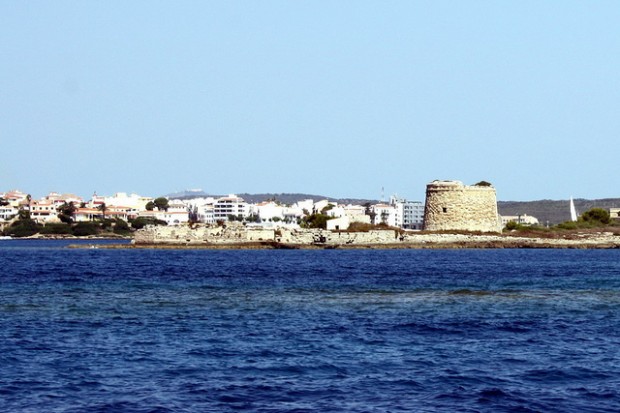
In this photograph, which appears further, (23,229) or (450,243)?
(23,229)

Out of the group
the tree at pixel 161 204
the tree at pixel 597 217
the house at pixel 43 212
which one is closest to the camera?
the tree at pixel 597 217

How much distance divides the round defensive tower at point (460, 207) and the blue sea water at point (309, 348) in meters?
40.2

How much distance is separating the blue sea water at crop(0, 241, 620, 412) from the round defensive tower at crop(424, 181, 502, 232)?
4021 cm

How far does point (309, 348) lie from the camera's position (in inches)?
615

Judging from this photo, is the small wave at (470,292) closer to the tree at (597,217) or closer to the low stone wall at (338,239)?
the low stone wall at (338,239)

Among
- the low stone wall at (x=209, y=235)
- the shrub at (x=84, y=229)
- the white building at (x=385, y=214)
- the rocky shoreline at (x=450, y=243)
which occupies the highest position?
the white building at (x=385, y=214)

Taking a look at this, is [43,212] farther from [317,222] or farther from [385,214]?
[317,222]

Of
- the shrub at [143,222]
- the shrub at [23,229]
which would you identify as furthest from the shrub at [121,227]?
the shrub at [23,229]

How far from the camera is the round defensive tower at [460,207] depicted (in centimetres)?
6881

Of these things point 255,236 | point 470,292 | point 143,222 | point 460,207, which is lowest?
point 470,292

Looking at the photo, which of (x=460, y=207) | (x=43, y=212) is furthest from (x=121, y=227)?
(x=460, y=207)

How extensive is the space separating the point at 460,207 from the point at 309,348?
177ft

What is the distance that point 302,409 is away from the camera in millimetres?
11391

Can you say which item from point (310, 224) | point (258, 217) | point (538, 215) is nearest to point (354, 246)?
point (310, 224)
